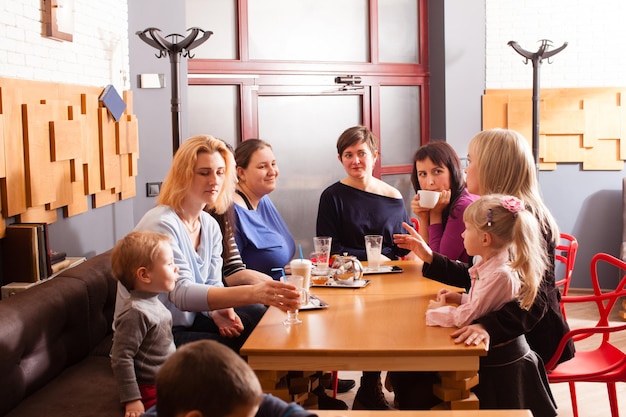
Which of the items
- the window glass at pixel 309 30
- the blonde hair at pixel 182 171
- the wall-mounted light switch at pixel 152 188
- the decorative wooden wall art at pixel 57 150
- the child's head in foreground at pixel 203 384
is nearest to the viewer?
the child's head in foreground at pixel 203 384

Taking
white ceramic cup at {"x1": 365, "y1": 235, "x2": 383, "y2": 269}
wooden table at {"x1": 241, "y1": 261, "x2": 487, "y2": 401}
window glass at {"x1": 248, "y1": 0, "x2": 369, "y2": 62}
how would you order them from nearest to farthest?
wooden table at {"x1": 241, "y1": 261, "x2": 487, "y2": 401}, white ceramic cup at {"x1": 365, "y1": 235, "x2": 383, "y2": 269}, window glass at {"x1": 248, "y1": 0, "x2": 369, "y2": 62}

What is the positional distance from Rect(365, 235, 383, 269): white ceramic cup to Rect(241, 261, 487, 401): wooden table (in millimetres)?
636

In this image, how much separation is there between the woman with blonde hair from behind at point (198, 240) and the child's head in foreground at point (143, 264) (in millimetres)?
140

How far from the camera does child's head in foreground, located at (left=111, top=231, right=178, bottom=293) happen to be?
8.74 ft

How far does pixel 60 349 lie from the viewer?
10.6ft

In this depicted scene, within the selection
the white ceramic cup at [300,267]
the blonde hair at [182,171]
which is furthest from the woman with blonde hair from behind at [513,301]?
the blonde hair at [182,171]

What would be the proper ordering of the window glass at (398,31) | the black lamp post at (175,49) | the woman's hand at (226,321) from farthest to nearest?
1. the window glass at (398,31)
2. the black lamp post at (175,49)
3. the woman's hand at (226,321)

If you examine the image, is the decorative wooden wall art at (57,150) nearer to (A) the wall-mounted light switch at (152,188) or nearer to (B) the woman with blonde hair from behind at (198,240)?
(A) the wall-mounted light switch at (152,188)

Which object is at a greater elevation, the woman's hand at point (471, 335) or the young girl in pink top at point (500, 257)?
the young girl in pink top at point (500, 257)

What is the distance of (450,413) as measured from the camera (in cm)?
188

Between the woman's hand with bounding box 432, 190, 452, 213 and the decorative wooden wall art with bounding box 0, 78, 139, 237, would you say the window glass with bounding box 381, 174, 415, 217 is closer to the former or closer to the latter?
the decorative wooden wall art with bounding box 0, 78, 139, 237

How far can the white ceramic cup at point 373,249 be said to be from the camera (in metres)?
3.56

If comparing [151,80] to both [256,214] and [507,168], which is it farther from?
[507,168]

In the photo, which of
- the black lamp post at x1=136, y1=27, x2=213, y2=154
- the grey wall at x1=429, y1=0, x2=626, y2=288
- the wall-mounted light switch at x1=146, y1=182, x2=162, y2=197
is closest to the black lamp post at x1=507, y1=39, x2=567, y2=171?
the grey wall at x1=429, y1=0, x2=626, y2=288
